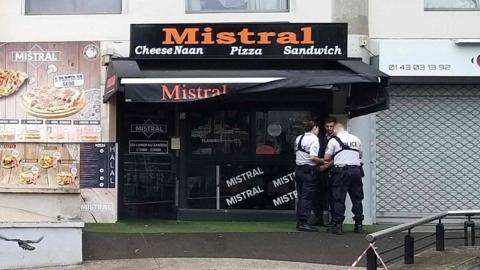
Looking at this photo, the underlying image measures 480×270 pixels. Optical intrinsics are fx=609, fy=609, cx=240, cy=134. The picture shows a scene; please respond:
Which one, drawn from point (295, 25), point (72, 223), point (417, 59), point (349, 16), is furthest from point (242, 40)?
point (72, 223)

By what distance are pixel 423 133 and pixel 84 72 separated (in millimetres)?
6002

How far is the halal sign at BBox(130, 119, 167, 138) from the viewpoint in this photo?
10.8m

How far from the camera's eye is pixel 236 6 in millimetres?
10703

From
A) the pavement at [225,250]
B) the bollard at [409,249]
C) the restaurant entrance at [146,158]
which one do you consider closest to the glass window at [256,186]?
the restaurant entrance at [146,158]

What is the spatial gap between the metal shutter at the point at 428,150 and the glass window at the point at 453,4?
1.40 m

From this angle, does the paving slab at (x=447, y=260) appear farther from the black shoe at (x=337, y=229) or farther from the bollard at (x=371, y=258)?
the black shoe at (x=337, y=229)

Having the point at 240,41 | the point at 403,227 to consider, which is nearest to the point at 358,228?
the point at 403,227

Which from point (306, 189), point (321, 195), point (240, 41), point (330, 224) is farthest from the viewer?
point (240, 41)

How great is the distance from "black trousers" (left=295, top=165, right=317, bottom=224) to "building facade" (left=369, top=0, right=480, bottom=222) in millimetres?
1888

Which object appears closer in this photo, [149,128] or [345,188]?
[345,188]

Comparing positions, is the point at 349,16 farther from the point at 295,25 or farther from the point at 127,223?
the point at 127,223

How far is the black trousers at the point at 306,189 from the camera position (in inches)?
364

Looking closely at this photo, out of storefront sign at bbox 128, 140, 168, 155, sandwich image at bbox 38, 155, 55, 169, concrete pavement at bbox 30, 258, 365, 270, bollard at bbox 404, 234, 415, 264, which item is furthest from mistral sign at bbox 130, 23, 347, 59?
bollard at bbox 404, 234, 415, 264

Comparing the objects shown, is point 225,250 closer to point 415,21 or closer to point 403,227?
point 403,227
